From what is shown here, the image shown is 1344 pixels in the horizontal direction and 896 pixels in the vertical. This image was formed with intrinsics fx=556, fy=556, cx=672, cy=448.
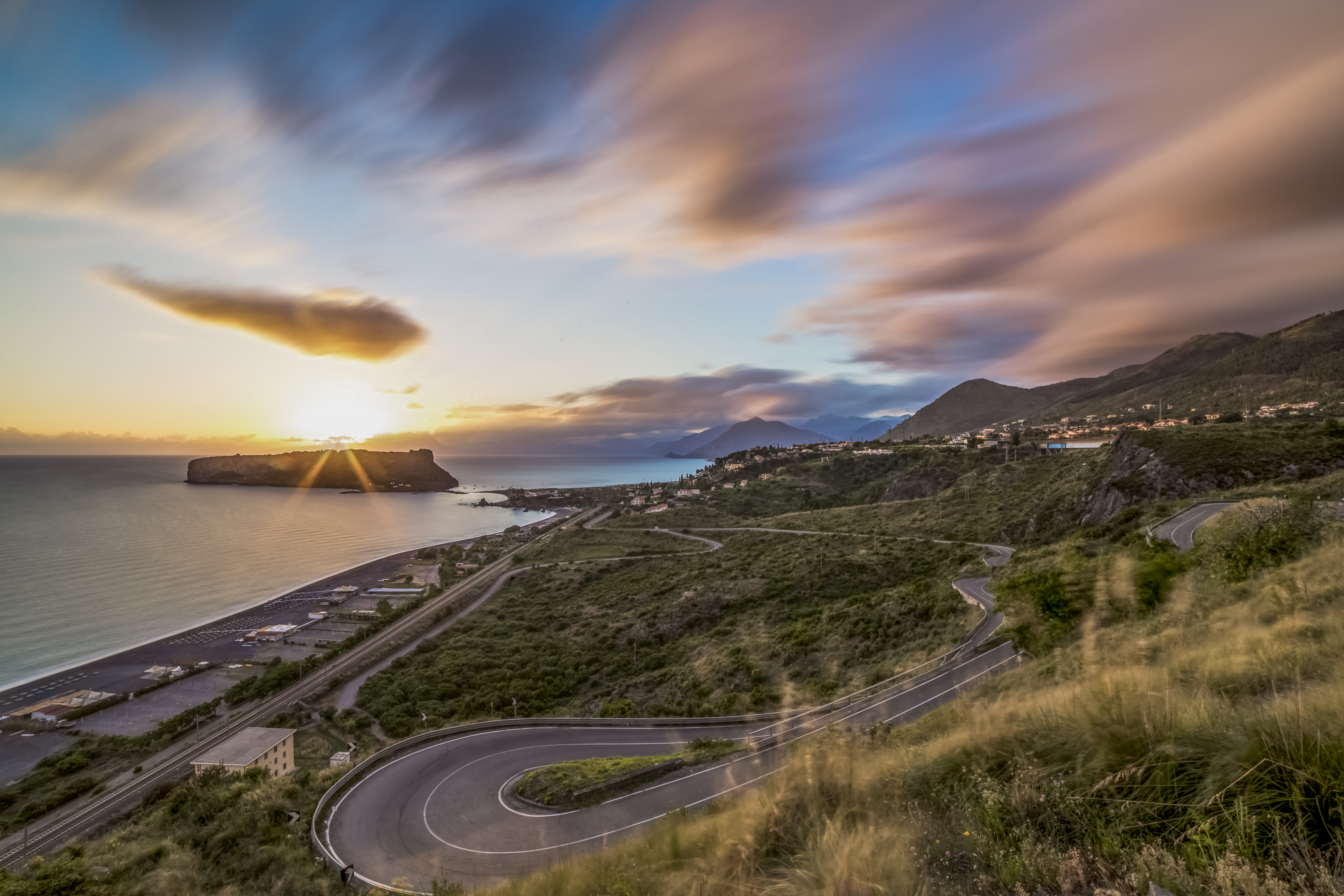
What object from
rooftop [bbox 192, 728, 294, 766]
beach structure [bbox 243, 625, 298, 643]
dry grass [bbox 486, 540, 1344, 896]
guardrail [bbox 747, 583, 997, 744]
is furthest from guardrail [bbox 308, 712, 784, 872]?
beach structure [bbox 243, 625, 298, 643]

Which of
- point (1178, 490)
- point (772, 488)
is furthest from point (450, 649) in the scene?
point (772, 488)

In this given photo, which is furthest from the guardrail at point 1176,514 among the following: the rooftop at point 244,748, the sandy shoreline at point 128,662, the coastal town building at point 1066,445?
the sandy shoreline at point 128,662

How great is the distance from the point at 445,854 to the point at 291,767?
16.5 meters

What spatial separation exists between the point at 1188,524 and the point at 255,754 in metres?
38.3

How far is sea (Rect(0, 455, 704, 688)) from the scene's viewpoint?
49750 millimetres

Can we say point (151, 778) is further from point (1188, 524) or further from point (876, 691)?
point (1188, 524)

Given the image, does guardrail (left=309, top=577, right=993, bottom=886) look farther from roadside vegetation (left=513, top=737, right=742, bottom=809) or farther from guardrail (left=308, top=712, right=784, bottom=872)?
roadside vegetation (left=513, top=737, right=742, bottom=809)

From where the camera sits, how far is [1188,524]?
22.8 meters

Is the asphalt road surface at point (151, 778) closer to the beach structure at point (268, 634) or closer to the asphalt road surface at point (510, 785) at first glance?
the beach structure at point (268, 634)

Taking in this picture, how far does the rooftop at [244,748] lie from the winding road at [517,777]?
10336 mm

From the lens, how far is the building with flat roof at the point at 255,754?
20.7 metres

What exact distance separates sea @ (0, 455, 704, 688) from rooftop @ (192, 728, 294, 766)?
103ft

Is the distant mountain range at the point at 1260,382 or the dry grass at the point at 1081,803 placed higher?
the distant mountain range at the point at 1260,382

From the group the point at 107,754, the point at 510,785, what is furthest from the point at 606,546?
the point at 510,785
